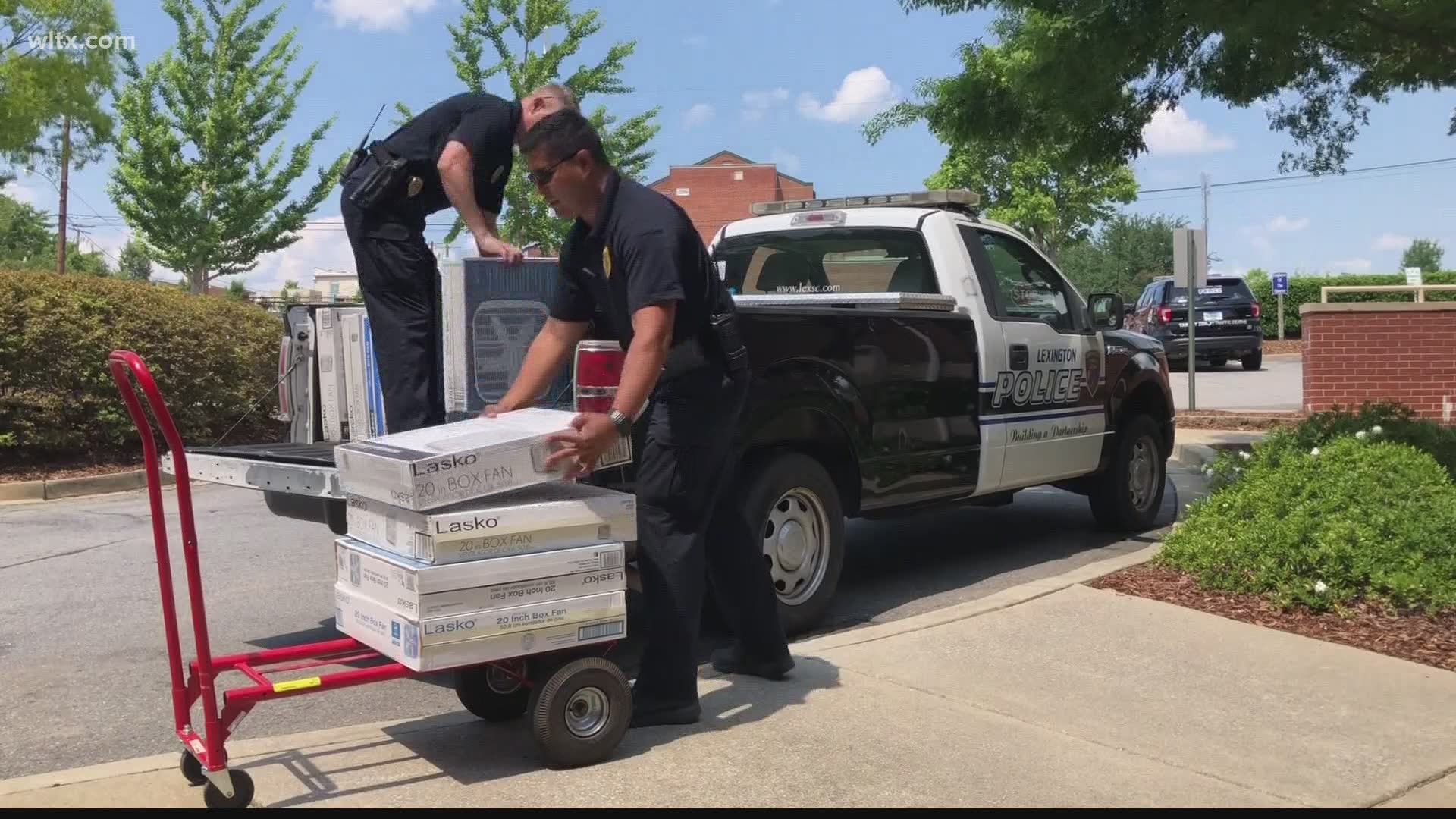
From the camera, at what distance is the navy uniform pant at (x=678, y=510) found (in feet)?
13.9

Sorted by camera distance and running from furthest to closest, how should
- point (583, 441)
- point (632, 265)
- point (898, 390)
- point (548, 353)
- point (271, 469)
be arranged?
point (898, 390) → point (271, 469) → point (548, 353) → point (632, 265) → point (583, 441)

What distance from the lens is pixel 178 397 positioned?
38.0 ft

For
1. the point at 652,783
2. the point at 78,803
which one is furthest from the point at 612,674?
the point at 78,803

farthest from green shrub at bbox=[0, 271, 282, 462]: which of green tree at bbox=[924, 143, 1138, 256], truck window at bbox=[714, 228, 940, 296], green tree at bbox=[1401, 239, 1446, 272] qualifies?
green tree at bbox=[1401, 239, 1446, 272]

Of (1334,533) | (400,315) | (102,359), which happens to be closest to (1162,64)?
(1334,533)

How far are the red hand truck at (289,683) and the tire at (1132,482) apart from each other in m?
4.99

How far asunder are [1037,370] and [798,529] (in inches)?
88.9

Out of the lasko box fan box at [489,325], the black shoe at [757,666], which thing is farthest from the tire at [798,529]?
the lasko box fan box at [489,325]

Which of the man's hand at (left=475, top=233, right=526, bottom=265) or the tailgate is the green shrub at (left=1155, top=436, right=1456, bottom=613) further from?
the tailgate

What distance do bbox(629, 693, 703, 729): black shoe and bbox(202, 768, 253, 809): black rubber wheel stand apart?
1.22 m

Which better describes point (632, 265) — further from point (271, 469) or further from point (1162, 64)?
point (1162, 64)

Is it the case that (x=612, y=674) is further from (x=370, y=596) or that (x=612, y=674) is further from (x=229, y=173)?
(x=229, y=173)

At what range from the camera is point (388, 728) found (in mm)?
4379

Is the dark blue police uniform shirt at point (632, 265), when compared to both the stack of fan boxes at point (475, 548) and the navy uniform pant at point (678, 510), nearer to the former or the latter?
the navy uniform pant at point (678, 510)
